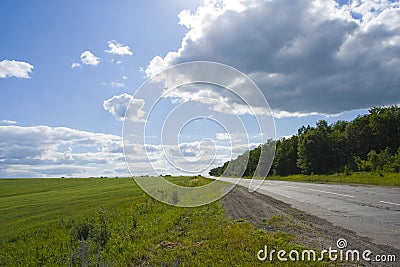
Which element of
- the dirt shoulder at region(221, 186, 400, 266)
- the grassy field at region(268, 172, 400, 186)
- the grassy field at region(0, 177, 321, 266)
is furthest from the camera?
the grassy field at region(268, 172, 400, 186)

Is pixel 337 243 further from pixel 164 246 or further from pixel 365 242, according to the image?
pixel 164 246

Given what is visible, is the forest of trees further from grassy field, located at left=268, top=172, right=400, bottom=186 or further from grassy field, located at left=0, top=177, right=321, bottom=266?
grassy field, located at left=0, top=177, right=321, bottom=266

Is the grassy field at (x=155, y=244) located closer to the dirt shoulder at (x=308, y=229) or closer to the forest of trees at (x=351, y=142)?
the dirt shoulder at (x=308, y=229)

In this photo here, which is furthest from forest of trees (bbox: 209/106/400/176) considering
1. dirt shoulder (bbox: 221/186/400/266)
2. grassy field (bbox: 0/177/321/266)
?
grassy field (bbox: 0/177/321/266)

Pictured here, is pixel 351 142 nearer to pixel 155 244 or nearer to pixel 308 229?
pixel 308 229

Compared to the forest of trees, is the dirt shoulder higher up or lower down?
lower down

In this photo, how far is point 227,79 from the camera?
13.1m

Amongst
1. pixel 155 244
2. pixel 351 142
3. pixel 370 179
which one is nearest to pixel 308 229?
pixel 155 244

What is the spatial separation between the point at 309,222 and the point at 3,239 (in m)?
12.3

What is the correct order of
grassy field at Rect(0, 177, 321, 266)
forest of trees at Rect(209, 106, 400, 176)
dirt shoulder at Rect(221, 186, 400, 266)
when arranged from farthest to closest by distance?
forest of trees at Rect(209, 106, 400, 176) < grassy field at Rect(0, 177, 321, 266) < dirt shoulder at Rect(221, 186, 400, 266)

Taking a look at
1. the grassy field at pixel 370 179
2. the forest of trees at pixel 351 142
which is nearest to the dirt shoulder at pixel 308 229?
the grassy field at pixel 370 179

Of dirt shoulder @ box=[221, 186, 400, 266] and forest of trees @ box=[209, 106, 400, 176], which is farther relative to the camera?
forest of trees @ box=[209, 106, 400, 176]

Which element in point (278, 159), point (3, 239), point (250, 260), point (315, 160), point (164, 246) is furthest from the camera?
point (278, 159)

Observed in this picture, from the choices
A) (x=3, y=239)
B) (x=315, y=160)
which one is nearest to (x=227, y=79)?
(x=3, y=239)
